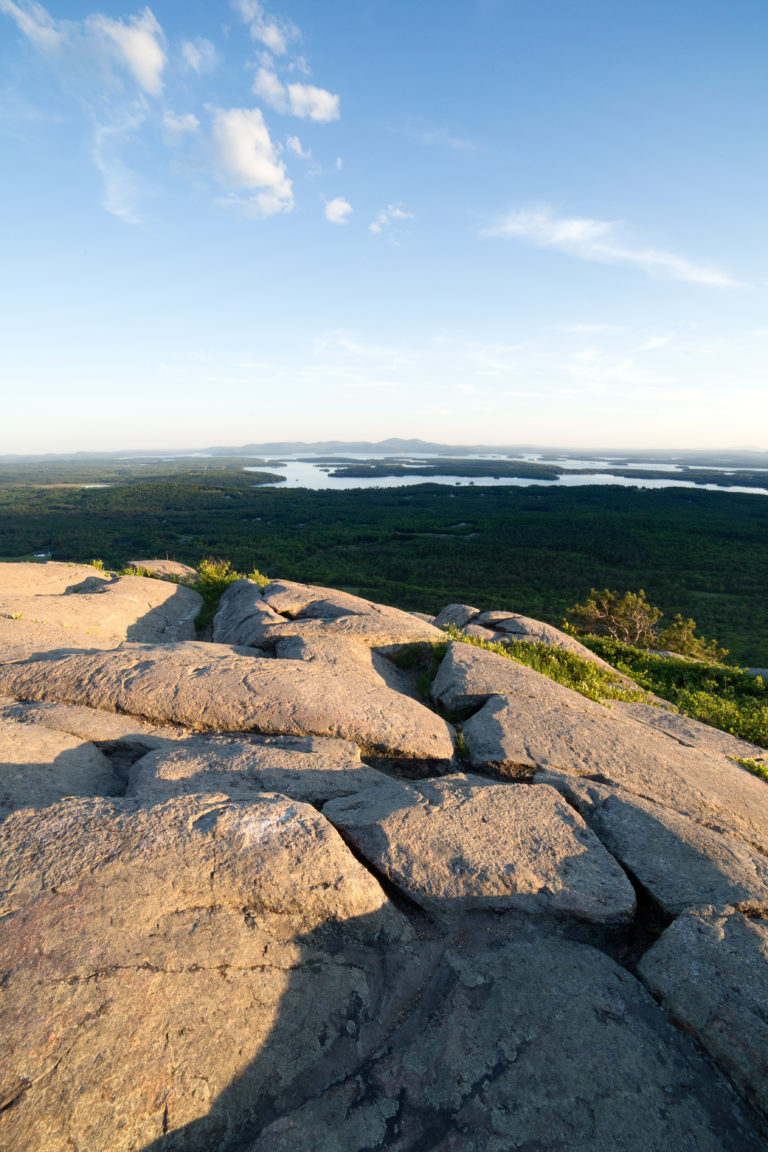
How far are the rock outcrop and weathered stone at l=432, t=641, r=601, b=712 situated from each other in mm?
1319

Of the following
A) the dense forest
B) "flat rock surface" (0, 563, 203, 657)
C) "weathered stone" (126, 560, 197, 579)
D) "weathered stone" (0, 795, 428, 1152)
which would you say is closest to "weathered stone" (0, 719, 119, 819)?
"weathered stone" (0, 795, 428, 1152)

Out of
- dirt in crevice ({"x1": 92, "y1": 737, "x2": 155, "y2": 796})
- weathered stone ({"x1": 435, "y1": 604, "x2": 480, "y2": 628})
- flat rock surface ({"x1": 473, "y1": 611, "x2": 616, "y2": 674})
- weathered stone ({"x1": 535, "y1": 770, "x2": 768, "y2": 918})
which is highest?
weathered stone ({"x1": 535, "y1": 770, "x2": 768, "y2": 918})

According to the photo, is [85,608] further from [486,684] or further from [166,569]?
[486,684]

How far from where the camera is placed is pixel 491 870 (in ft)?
14.6

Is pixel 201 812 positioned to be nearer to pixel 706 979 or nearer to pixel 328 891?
pixel 328 891

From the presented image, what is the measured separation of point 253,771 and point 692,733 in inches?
304

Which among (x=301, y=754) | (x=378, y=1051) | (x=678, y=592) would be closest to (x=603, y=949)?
(x=378, y=1051)

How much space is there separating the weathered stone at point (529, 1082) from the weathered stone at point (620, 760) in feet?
9.23

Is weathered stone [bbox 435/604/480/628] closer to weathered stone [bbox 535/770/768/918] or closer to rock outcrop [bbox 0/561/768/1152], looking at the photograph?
rock outcrop [bbox 0/561/768/1152]

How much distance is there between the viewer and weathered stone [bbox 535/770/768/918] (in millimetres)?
4406

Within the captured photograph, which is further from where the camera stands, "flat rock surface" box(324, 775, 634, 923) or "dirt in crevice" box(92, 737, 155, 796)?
"dirt in crevice" box(92, 737, 155, 796)

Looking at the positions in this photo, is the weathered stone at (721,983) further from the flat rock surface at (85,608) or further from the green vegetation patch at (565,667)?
the flat rock surface at (85,608)

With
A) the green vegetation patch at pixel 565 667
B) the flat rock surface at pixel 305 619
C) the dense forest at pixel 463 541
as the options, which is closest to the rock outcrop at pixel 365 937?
the green vegetation patch at pixel 565 667

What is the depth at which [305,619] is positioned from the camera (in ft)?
38.8
